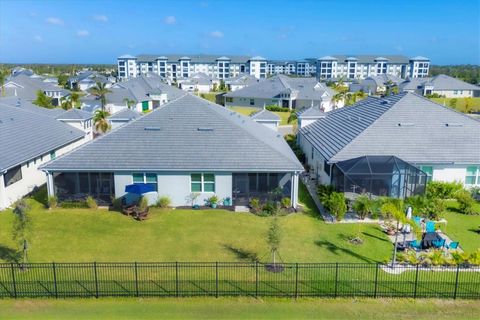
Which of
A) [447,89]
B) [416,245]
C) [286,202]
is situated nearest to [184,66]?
[447,89]

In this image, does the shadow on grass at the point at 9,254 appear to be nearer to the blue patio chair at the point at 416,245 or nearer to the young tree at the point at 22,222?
the young tree at the point at 22,222

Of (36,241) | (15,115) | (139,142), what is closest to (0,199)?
(36,241)

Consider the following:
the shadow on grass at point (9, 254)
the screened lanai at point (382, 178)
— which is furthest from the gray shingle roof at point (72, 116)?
the screened lanai at point (382, 178)

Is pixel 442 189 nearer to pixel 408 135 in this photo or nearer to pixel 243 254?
pixel 408 135

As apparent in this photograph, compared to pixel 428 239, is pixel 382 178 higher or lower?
higher

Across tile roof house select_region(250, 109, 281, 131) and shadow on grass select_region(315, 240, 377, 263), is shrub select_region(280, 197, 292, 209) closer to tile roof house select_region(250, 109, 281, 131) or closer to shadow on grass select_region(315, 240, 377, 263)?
shadow on grass select_region(315, 240, 377, 263)

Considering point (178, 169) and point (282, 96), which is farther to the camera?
point (282, 96)

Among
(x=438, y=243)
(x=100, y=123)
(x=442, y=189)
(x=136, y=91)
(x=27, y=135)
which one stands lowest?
(x=438, y=243)
